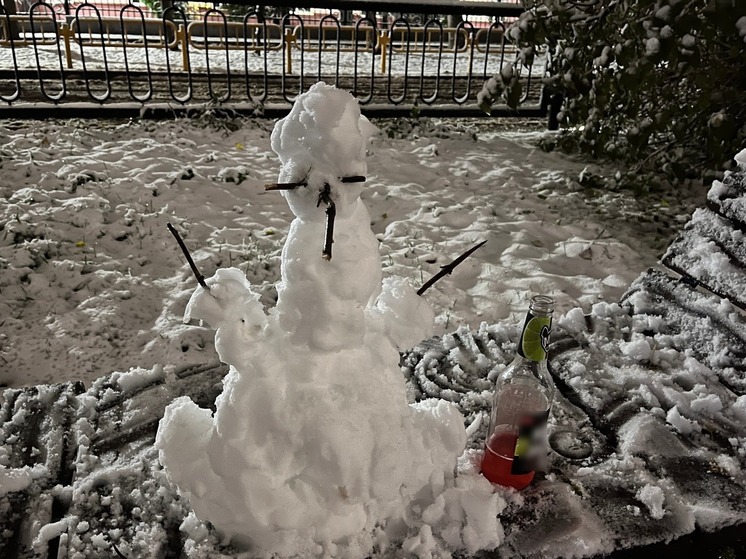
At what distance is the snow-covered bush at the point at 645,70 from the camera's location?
2.96 meters

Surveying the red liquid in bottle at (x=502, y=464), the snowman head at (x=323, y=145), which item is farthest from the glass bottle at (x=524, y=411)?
the snowman head at (x=323, y=145)

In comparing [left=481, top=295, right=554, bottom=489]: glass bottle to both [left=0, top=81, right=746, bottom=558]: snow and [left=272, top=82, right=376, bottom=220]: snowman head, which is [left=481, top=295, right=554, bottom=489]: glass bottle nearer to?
[left=0, top=81, right=746, bottom=558]: snow

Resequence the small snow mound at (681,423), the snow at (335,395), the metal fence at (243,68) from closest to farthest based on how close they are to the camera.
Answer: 1. the snow at (335,395)
2. the small snow mound at (681,423)
3. the metal fence at (243,68)

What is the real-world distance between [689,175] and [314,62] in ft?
29.8

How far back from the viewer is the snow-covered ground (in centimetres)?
321

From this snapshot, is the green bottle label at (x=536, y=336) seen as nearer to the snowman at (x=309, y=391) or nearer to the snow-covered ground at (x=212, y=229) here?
the snowman at (x=309, y=391)

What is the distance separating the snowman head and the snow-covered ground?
7.16ft

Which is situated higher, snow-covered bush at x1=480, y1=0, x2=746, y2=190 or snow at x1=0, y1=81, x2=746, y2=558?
snow-covered bush at x1=480, y1=0, x2=746, y2=190

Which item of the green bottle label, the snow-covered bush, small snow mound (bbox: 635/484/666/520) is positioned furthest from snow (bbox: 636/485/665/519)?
the snow-covered bush

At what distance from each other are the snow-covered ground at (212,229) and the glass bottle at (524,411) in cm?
181

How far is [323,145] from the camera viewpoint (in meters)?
0.96

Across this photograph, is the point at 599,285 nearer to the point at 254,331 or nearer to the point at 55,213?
the point at 254,331

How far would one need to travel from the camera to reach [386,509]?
3.93ft

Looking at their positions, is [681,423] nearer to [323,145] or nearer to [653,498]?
[653,498]
